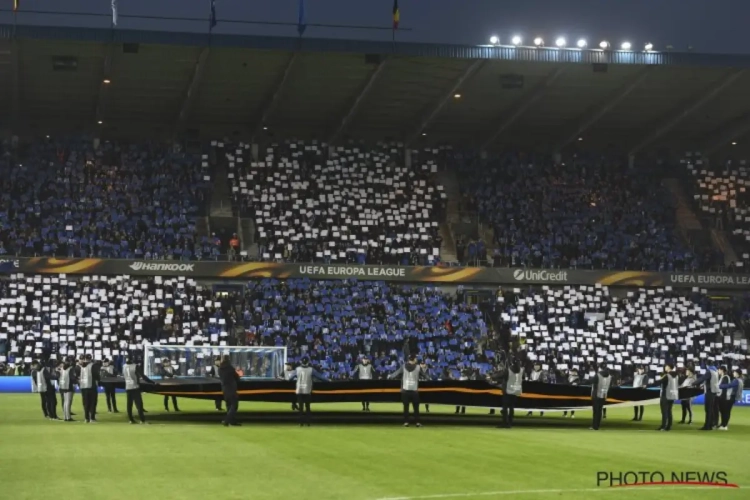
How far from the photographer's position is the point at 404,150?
62219mm

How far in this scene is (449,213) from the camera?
196ft

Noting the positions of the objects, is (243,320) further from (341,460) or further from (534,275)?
(341,460)

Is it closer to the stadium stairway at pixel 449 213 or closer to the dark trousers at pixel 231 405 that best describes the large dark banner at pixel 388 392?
the dark trousers at pixel 231 405

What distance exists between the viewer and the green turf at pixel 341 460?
15609mm

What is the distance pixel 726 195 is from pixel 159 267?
31.1 metres

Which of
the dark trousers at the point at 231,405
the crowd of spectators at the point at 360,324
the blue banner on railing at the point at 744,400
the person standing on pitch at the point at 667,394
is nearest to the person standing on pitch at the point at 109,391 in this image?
the dark trousers at the point at 231,405

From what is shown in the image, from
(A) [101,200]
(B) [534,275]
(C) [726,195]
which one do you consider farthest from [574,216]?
(A) [101,200]

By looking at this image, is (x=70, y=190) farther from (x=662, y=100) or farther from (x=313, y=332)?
(x=662, y=100)

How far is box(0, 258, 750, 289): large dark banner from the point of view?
2000 inches

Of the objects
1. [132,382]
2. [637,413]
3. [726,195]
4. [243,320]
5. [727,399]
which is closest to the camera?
[132,382]

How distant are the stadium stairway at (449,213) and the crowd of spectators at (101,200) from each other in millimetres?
11795

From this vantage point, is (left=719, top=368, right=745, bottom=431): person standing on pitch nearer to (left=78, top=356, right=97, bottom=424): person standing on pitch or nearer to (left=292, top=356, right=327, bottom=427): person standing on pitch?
(left=292, top=356, right=327, bottom=427): person standing on pitch

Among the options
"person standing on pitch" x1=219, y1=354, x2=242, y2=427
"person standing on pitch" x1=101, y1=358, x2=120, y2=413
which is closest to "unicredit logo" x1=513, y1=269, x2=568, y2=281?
"person standing on pitch" x1=101, y1=358, x2=120, y2=413

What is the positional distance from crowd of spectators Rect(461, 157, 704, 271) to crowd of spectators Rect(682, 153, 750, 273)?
7.67ft
